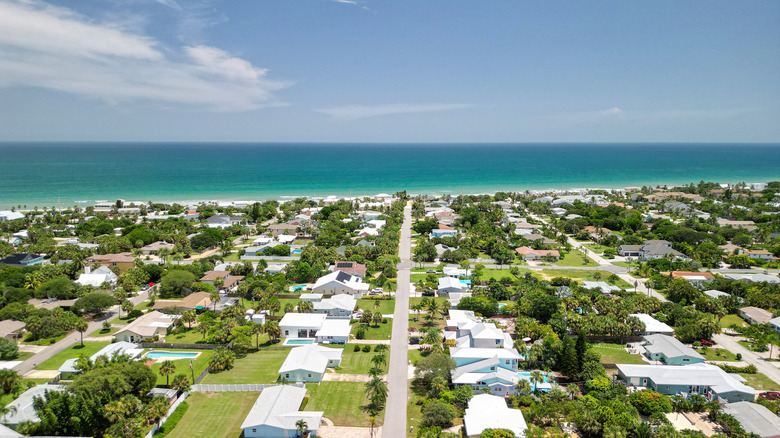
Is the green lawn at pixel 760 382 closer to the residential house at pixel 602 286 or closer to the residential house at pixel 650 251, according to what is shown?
the residential house at pixel 602 286

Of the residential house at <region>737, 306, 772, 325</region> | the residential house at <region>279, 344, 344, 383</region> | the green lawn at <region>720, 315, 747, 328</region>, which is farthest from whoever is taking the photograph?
the green lawn at <region>720, 315, 747, 328</region>

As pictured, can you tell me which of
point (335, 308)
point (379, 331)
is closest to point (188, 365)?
point (335, 308)

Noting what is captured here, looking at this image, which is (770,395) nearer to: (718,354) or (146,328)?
(718,354)

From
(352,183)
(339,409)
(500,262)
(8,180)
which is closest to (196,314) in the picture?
(339,409)

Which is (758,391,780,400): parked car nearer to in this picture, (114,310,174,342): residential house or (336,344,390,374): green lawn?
(336,344,390,374): green lawn

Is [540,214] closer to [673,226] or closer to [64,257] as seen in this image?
[673,226]

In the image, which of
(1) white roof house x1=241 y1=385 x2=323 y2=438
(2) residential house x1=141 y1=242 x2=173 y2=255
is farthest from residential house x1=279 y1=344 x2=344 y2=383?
(2) residential house x1=141 y1=242 x2=173 y2=255

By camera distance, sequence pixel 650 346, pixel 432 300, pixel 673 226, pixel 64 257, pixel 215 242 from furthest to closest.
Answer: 1. pixel 673 226
2. pixel 215 242
3. pixel 64 257
4. pixel 432 300
5. pixel 650 346
